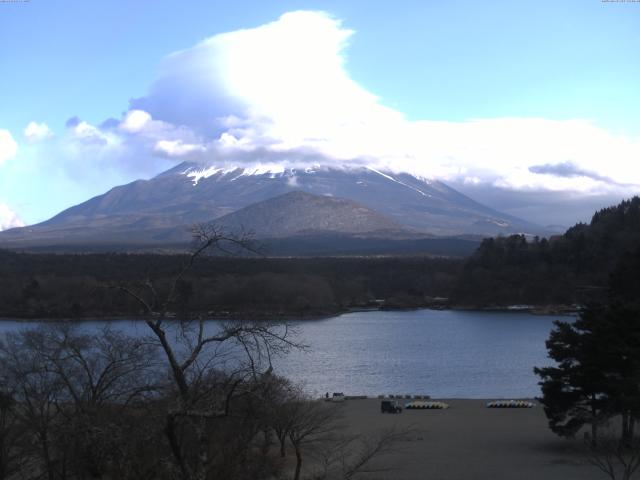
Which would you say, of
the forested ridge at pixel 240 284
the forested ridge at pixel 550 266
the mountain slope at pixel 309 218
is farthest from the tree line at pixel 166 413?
the mountain slope at pixel 309 218

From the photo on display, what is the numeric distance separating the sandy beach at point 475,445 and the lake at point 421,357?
4340mm

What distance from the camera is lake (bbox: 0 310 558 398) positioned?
92.3ft

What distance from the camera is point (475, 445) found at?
56.9 ft

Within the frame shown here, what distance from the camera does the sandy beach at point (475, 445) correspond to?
46.8 feet

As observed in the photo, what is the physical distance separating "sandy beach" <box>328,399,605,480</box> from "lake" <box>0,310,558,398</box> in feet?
14.2

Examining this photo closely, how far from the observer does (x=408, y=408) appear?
23.2 m

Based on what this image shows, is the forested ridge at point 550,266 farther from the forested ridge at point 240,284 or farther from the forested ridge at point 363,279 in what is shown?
the forested ridge at point 240,284

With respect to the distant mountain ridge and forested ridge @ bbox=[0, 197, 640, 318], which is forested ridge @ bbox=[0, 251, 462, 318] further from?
the distant mountain ridge

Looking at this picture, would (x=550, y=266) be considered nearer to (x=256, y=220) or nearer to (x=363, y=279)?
(x=363, y=279)

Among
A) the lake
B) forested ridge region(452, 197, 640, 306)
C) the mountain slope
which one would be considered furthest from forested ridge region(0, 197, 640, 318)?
the mountain slope

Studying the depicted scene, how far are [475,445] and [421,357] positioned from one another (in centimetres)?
1915

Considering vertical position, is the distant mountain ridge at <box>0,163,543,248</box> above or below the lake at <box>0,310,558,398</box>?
above

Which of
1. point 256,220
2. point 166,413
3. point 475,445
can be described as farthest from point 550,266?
point 256,220

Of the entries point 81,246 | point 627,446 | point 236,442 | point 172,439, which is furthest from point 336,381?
point 81,246
